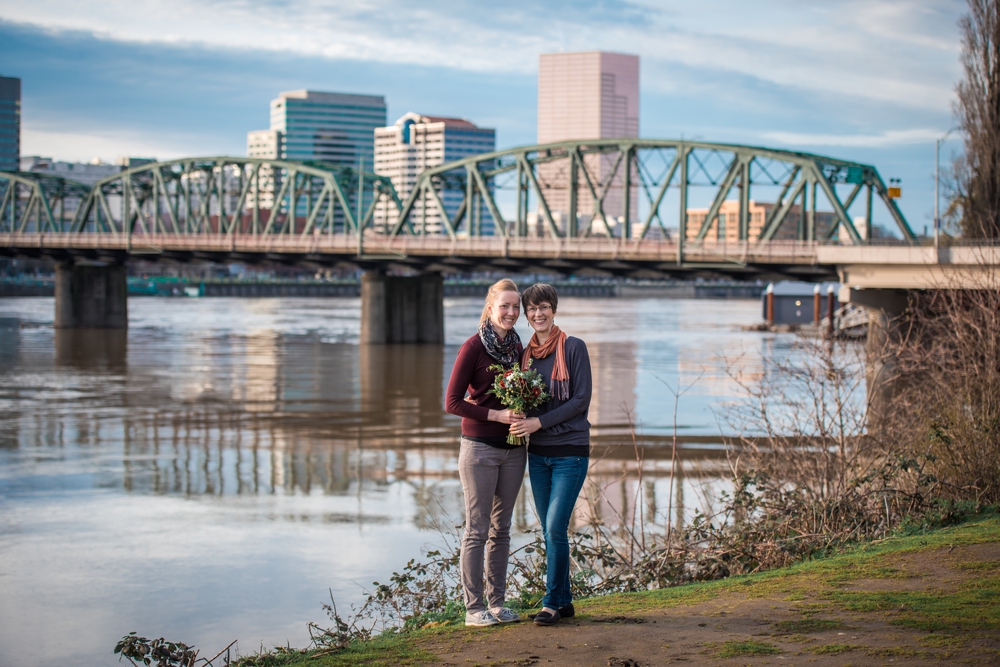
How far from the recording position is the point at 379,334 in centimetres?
6359

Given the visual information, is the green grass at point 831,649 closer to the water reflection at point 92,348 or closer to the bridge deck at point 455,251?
the bridge deck at point 455,251

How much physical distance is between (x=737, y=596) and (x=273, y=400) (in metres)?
27.3

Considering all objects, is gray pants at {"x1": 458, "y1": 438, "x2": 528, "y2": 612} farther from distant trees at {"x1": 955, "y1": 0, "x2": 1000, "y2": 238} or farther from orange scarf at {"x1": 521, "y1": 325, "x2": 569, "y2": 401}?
distant trees at {"x1": 955, "y1": 0, "x2": 1000, "y2": 238}

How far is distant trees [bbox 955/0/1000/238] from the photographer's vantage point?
36.7 m

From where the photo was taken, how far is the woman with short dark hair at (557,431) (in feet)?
25.0

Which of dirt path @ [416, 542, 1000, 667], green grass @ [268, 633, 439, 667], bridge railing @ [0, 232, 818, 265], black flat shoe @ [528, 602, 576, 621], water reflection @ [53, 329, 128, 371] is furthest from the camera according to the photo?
bridge railing @ [0, 232, 818, 265]

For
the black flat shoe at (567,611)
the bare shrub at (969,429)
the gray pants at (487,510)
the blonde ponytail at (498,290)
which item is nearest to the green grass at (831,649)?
the black flat shoe at (567,611)

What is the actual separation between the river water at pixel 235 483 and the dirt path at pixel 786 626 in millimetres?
4056

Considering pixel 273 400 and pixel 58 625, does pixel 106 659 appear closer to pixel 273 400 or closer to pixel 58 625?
pixel 58 625

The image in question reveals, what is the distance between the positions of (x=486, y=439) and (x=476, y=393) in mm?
344

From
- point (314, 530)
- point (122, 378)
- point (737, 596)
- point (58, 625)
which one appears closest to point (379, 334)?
point (122, 378)

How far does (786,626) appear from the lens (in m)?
7.47

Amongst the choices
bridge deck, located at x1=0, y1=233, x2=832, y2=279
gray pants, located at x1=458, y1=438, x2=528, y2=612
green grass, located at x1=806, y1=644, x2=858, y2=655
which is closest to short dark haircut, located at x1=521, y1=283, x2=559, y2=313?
gray pants, located at x1=458, y1=438, x2=528, y2=612

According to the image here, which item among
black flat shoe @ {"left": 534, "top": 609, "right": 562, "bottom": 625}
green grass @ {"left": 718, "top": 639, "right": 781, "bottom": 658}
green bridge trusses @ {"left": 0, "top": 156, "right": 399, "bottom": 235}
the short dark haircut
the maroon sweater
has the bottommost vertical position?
black flat shoe @ {"left": 534, "top": 609, "right": 562, "bottom": 625}
